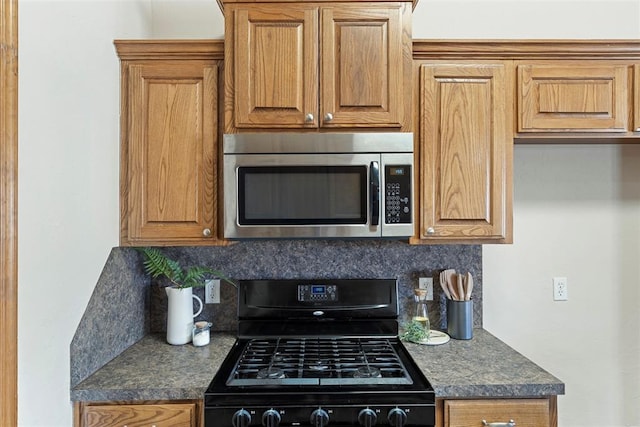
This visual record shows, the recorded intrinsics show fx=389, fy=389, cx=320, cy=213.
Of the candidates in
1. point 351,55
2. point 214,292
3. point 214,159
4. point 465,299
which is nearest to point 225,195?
point 214,159

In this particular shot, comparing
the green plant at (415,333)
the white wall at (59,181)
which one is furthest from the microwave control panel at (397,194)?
the white wall at (59,181)

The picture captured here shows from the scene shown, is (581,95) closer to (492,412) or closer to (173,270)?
(492,412)

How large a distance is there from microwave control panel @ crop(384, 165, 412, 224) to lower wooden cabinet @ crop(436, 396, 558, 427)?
0.69 m

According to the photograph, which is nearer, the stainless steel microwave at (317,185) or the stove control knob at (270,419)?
the stove control knob at (270,419)

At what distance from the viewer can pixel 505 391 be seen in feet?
4.37

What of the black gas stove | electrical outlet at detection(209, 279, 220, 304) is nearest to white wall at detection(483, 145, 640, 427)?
the black gas stove

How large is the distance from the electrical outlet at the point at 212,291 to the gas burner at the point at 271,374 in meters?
0.61

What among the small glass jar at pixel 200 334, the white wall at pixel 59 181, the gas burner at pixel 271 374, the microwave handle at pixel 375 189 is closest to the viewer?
the white wall at pixel 59 181

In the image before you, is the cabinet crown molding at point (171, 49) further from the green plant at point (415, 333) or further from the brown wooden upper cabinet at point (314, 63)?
the green plant at point (415, 333)

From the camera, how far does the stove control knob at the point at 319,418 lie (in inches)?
50.2

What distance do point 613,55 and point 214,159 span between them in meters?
1.77

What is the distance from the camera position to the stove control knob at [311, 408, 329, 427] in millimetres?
1275

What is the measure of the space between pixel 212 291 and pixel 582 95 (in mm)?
1918

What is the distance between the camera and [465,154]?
1.66 m
